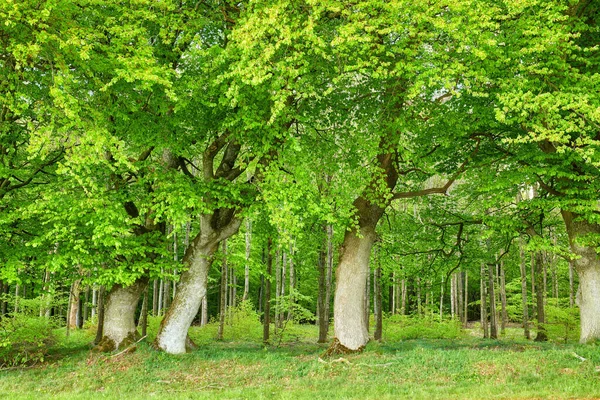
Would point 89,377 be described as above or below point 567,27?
below

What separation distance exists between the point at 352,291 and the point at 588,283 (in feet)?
22.2

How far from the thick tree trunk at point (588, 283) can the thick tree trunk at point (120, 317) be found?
13033 millimetres

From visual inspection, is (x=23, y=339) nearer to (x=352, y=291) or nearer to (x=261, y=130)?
(x=261, y=130)

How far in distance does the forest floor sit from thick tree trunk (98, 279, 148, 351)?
0.71m

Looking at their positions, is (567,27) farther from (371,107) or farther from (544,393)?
(544,393)

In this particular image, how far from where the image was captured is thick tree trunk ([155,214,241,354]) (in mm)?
13078

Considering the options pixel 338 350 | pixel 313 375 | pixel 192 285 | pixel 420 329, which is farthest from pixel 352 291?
pixel 420 329

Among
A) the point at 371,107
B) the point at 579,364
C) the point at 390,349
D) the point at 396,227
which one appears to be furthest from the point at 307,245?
the point at 579,364

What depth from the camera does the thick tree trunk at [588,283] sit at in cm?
1283

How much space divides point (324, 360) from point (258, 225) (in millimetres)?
5405

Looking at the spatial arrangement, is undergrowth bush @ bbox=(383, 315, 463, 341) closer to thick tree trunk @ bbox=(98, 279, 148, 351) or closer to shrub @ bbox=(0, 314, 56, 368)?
thick tree trunk @ bbox=(98, 279, 148, 351)

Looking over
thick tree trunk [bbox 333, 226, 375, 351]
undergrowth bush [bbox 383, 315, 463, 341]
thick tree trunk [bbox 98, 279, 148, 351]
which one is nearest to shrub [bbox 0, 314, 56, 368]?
thick tree trunk [bbox 98, 279, 148, 351]

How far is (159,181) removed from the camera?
465 inches

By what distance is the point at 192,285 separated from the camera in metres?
13.4
